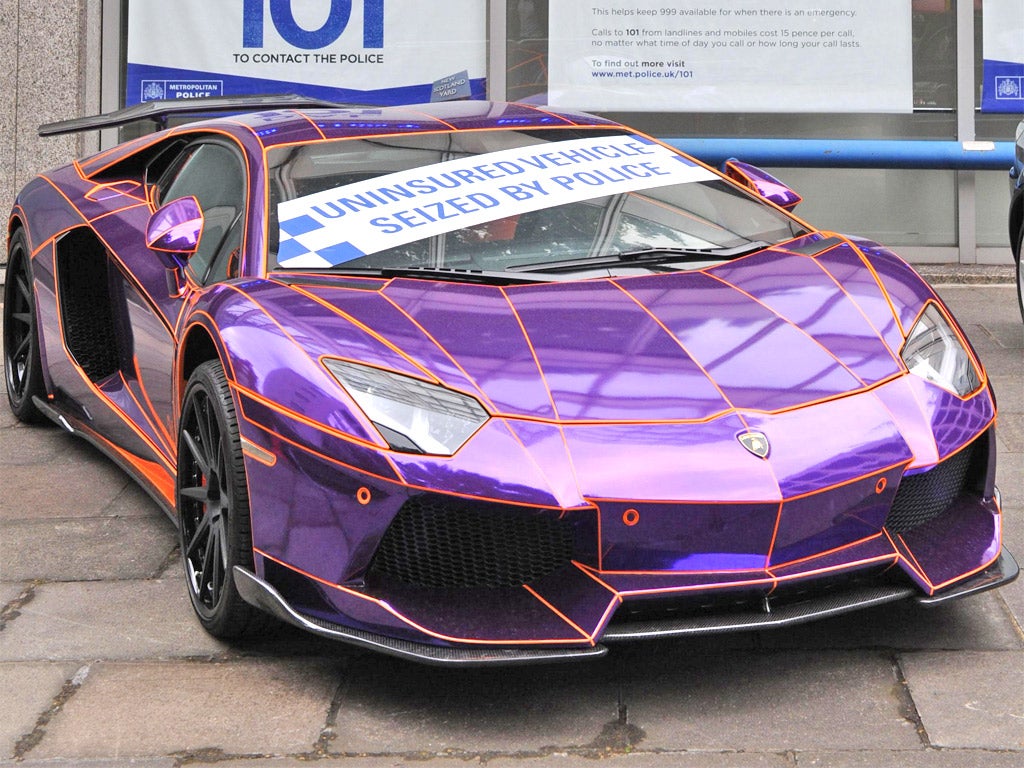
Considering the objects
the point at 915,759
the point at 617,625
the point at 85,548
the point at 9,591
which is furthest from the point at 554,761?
the point at 85,548

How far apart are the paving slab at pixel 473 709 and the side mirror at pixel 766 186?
1839mm

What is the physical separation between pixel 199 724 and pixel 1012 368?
4.48m

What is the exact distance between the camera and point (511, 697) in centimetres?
330

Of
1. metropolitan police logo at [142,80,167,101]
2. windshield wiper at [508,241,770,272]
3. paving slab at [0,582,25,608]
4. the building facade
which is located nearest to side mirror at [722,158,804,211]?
windshield wiper at [508,241,770,272]

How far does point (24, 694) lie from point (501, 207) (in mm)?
1744

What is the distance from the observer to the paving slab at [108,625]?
3.67 m

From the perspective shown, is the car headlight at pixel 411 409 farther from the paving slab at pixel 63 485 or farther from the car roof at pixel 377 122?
the paving slab at pixel 63 485

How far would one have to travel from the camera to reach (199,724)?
3209 millimetres

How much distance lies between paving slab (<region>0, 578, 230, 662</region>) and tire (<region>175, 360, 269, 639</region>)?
0.09 m

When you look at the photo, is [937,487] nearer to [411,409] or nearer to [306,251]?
[411,409]

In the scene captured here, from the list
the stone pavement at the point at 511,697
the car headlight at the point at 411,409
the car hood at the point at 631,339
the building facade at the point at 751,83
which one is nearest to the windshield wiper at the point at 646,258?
the car hood at the point at 631,339

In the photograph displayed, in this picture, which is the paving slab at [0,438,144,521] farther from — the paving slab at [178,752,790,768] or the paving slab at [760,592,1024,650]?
the paving slab at [760,592,1024,650]

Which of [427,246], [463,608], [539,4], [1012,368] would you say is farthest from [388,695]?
[539,4]

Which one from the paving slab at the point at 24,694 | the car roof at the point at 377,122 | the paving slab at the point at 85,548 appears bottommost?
the paving slab at the point at 24,694
